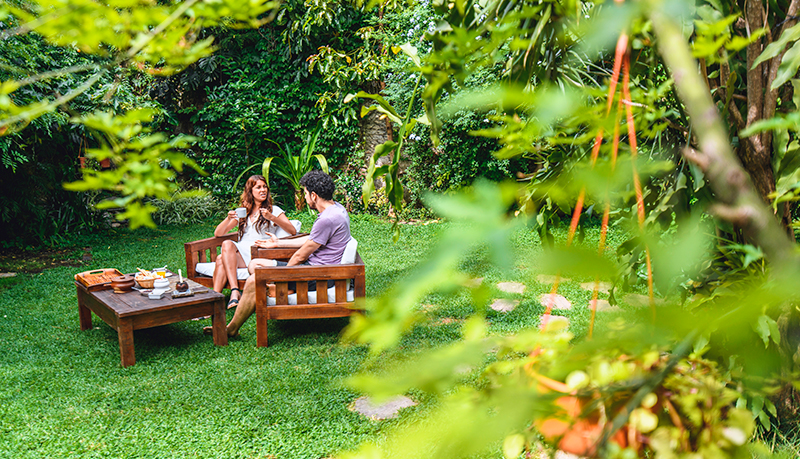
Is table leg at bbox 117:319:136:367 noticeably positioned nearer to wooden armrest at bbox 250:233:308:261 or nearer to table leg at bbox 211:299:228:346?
table leg at bbox 211:299:228:346

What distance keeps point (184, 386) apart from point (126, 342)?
556 mm

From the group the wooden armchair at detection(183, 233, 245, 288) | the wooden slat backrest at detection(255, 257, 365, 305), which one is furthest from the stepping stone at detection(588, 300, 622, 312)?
the wooden armchair at detection(183, 233, 245, 288)

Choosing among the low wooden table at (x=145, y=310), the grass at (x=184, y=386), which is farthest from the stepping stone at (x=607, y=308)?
the low wooden table at (x=145, y=310)

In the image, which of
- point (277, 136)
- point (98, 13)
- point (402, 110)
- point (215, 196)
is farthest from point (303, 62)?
point (98, 13)

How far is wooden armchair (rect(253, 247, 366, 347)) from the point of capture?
3656 mm

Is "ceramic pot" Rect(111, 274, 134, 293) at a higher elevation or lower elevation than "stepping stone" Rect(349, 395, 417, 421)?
higher

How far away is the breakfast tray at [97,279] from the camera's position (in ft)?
12.8

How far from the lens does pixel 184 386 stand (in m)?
3.16

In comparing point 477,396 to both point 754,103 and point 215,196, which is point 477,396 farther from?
point 215,196

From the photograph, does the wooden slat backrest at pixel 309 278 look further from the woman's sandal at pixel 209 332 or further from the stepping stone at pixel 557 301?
the stepping stone at pixel 557 301

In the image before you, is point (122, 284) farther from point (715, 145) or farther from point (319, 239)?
point (715, 145)

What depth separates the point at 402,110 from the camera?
7.85 m

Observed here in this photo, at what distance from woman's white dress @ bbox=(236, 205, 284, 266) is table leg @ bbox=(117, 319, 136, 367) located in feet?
4.33

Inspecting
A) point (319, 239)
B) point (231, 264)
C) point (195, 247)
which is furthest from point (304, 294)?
point (195, 247)
